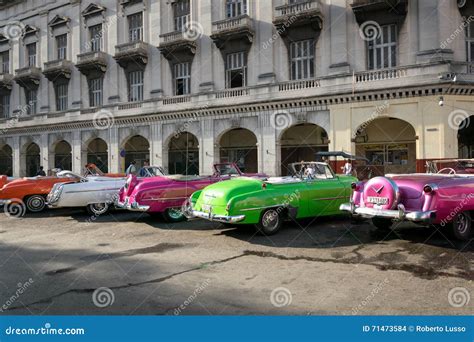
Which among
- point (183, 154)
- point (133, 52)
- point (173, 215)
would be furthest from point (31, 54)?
point (173, 215)

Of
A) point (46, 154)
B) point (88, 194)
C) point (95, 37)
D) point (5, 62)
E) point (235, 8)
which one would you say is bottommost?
point (88, 194)

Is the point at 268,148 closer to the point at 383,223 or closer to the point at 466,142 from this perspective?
the point at 466,142

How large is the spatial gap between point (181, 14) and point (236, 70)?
5.66 meters

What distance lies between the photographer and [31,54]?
112ft

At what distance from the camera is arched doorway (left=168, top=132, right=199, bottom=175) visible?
2722 cm

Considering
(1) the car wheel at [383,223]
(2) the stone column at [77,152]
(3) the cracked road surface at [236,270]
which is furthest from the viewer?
(2) the stone column at [77,152]

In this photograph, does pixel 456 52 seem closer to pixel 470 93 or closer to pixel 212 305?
pixel 470 93

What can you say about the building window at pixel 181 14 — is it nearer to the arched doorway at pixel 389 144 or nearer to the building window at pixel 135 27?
the building window at pixel 135 27

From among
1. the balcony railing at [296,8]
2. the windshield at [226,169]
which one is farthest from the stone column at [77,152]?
the windshield at [226,169]

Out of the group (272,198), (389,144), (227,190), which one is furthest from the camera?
(389,144)

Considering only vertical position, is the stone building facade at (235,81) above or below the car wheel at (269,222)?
above

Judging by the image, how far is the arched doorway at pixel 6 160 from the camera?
122ft

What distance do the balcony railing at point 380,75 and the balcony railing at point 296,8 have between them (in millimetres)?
3998

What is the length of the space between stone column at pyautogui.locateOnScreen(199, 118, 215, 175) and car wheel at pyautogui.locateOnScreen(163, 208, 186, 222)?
1340 centimetres
